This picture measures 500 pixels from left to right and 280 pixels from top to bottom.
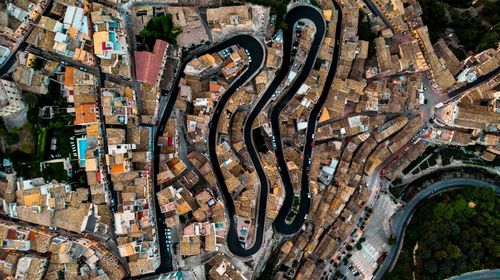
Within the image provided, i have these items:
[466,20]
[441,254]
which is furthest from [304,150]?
[466,20]

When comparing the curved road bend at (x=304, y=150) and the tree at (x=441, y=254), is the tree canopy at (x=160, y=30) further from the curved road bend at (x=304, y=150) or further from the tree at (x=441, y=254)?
the tree at (x=441, y=254)

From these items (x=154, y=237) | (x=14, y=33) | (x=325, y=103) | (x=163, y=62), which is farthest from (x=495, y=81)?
(x=14, y=33)

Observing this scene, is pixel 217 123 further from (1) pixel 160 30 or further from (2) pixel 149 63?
(1) pixel 160 30

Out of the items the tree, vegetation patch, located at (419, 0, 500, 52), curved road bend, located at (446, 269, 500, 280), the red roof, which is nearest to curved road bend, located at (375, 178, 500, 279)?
the tree

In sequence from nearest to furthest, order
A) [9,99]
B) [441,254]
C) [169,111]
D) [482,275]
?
[9,99], [169,111], [441,254], [482,275]

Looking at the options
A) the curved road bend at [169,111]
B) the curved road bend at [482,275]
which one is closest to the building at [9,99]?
the curved road bend at [169,111]

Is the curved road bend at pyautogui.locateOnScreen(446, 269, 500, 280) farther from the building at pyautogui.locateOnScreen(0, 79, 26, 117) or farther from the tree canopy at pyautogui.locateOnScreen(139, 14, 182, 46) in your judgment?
the building at pyautogui.locateOnScreen(0, 79, 26, 117)
